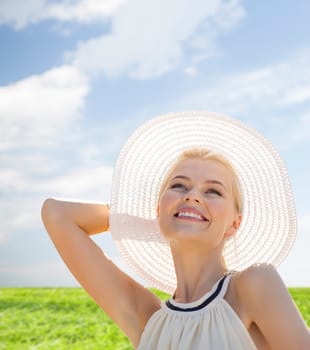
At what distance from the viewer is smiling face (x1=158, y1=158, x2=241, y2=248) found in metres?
2.50

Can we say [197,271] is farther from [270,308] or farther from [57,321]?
[57,321]

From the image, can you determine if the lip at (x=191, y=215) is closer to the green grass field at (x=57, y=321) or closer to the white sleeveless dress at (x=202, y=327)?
the white sleeveless dress at (x=202, y=327)

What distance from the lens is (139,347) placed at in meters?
2.63

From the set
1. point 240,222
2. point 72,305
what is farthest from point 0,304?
point 240,222

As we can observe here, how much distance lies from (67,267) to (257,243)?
90cm

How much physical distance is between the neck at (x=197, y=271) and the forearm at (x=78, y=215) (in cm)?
55

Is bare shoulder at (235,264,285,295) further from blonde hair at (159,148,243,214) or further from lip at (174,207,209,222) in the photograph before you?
blonde hair at (159,148,243,214)

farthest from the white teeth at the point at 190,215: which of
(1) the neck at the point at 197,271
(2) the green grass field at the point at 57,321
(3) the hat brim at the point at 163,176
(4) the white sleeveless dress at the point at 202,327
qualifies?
(2) the green grass field at the point at 57,321

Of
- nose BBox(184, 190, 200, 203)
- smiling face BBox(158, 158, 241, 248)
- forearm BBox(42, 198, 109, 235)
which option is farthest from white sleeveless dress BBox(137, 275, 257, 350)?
forearm BBox(42, 198, 109, 235)

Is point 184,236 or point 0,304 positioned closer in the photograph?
point 184,236

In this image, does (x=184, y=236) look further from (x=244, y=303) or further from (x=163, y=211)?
(x=244, y=303)

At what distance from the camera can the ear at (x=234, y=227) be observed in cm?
267

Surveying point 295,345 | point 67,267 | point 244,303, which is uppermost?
point 67,267

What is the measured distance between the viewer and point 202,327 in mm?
2418
